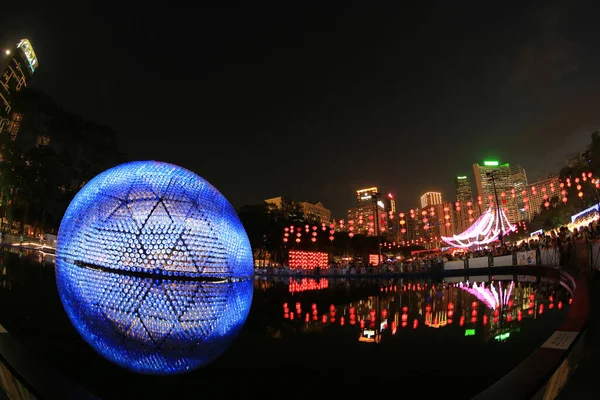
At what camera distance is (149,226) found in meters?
10.5

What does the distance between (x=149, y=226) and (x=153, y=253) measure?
33.1 inches

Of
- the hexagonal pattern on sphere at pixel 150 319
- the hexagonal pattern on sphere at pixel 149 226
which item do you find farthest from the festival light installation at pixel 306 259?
the hexagonal pattern on sphere at pixel 150 319

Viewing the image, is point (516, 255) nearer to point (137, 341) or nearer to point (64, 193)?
point (137, 341)

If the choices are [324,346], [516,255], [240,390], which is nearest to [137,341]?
[240,390]

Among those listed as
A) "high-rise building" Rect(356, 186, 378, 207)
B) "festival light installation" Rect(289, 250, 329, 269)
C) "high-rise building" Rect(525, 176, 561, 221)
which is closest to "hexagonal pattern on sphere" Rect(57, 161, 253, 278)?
"high-rise building" Rect(525, 176, 561, 221)

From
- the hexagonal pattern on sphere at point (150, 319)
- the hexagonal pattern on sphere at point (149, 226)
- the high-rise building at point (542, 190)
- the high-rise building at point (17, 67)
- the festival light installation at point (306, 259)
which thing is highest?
the high-rise building at point (17, 67)

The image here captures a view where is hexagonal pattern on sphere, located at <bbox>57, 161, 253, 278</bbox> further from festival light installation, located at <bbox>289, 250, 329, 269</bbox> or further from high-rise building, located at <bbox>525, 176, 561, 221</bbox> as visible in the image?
festival light installation, located at <bbox>289, 250, 329, 269</bbox>

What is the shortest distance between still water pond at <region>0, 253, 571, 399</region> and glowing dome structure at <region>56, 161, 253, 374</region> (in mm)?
864

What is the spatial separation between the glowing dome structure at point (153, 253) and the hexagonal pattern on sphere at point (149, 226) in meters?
0.03

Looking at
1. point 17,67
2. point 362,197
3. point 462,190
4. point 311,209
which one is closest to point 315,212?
point 311,209

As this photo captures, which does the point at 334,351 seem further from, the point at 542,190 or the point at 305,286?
the point at 542,190

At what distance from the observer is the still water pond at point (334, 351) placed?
3377 millimetres

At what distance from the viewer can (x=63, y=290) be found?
845 centimetres

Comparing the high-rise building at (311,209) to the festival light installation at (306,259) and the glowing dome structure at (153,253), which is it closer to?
the festival light installation at (306,259)
